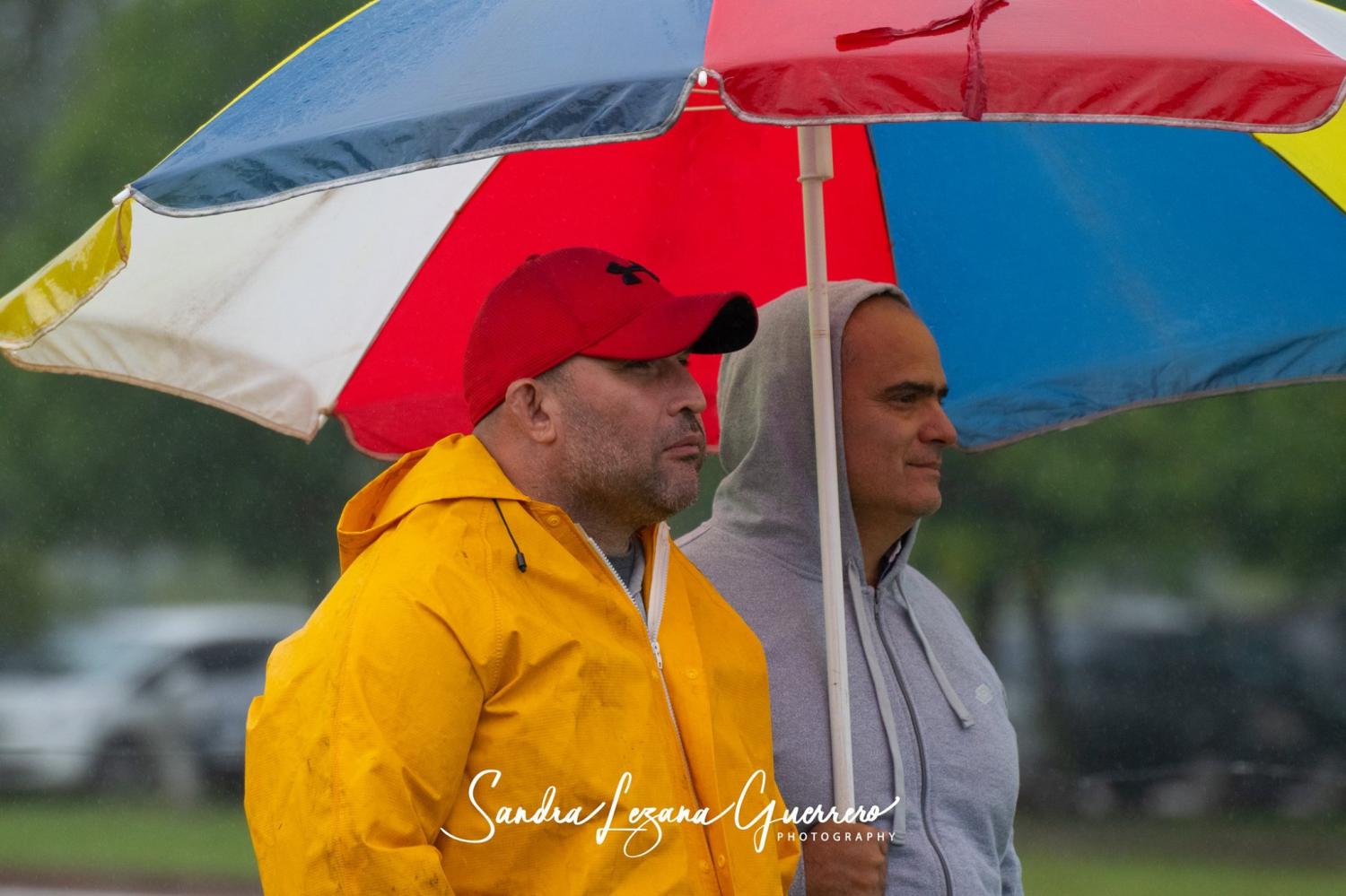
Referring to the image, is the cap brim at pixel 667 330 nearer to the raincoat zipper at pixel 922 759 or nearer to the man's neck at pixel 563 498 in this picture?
the man's neck at pixel 563 498

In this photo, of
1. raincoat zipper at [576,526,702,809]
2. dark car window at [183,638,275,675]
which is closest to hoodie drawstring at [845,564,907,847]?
raincoat zipper at [576,526,702,809]

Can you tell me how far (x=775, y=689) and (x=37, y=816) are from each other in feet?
33.1

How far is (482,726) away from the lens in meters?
2.11

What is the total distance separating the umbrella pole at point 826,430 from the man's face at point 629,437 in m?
0.36

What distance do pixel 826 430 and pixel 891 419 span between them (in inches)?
10.0

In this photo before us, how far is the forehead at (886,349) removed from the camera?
2.97 metres

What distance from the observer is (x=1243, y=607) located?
9914 millimetres

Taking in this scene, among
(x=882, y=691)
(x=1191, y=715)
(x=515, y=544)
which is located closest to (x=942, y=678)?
(x=882, y=691)

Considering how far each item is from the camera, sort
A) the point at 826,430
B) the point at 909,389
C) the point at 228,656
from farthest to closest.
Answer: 1. the point at 228,656
2. the point at 909,389
3. the point at 826,430

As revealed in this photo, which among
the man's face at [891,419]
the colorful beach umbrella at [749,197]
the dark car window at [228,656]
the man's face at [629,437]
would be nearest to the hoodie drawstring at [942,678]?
the man's face at [891,419]

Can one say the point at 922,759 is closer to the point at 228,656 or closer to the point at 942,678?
the point at 942,678

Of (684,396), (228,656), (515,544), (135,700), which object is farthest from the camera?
(135,700)

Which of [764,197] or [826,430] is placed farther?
[764,197]

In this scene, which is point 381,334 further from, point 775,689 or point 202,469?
point 202,469
